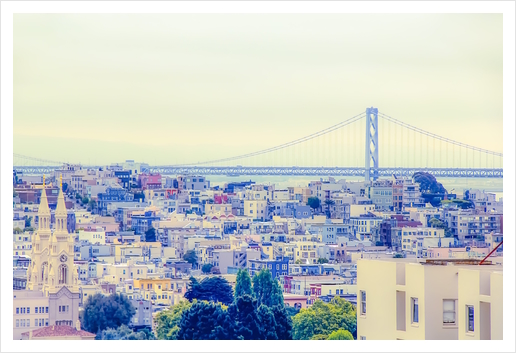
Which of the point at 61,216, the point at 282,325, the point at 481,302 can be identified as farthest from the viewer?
the point at 61,216

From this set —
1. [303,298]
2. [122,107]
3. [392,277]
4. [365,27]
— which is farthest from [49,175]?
[392,277]

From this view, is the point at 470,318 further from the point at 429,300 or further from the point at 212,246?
Result: the point at 212,246

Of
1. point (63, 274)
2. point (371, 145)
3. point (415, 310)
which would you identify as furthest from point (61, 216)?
point (415, 310)

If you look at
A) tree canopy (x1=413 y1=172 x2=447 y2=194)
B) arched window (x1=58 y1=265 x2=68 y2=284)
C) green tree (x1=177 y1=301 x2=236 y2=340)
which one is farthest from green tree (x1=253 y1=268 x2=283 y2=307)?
tree canopy (x1=413 y1=172 x2=447 y2=194)

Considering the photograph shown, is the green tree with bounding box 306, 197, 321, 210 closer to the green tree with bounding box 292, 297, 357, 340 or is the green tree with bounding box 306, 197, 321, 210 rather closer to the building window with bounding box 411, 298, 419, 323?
the green tree with bounding box 292, 297, 357, 340

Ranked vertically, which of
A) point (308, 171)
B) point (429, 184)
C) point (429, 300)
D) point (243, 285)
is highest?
point (308, 171)
